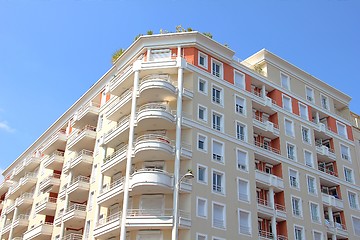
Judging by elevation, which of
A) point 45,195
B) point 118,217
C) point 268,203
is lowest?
point 118,217

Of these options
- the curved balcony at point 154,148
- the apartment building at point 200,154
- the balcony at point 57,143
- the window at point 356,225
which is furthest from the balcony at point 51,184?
the window at point 356,225

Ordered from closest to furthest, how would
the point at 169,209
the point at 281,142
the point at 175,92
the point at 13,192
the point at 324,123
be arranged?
1. the point at 169,209
2. the point at 175,92
3. the point at 281,142
4. the point at 324,123
5. the point at 13,192

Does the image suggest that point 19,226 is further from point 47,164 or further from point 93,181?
point 93,181

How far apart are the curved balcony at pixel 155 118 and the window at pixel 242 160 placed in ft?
24.3

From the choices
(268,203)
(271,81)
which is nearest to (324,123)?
(271,81)

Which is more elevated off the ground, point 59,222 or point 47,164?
point 47,164

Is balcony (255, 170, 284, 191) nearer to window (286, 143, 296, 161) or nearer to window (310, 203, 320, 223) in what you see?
window (286, 143, 296, 161)

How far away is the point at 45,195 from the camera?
58.3 m

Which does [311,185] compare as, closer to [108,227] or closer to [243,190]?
[243,190]

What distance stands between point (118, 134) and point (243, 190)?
41.6 ft

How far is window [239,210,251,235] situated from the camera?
139 ft

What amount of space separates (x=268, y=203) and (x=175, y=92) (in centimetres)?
1410

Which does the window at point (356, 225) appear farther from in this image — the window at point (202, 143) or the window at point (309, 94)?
the window at point (202, 143)

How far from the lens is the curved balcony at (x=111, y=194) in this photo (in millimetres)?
40938
